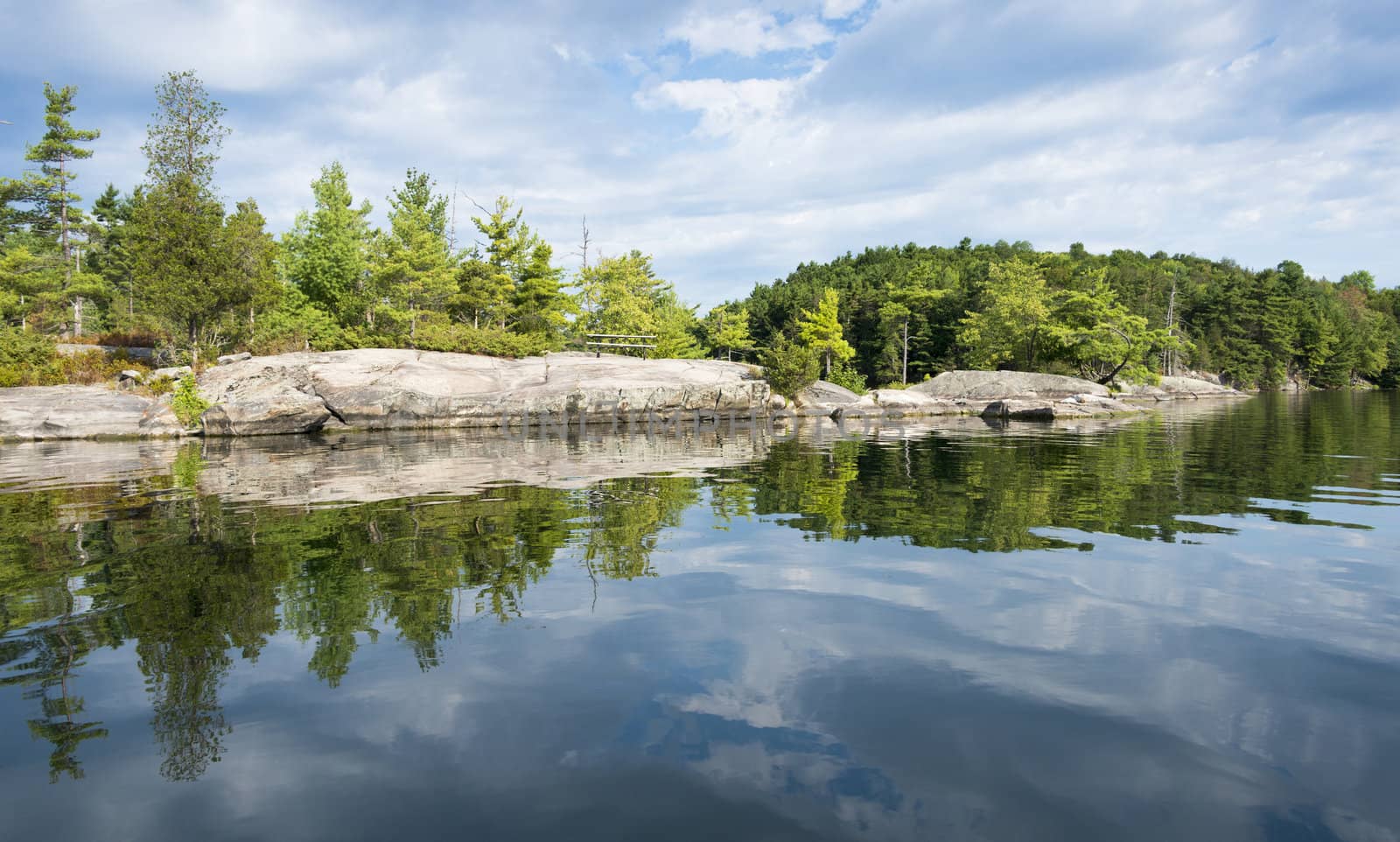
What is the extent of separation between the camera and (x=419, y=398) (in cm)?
2555

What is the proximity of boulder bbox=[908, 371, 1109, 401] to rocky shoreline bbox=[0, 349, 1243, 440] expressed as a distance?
15.7ft

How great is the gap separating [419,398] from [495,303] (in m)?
17.7

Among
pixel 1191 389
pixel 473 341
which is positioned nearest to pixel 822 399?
pixel 473 341

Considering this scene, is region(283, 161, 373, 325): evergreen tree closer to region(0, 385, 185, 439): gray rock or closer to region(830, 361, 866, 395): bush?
region(0, 385, 185, 439): gray rock

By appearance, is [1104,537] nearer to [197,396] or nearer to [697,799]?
[697,799]

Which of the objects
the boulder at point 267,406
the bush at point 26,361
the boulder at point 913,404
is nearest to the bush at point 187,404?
the boulder at point 267,406

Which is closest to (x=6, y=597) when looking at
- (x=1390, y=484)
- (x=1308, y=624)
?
(x=1308, y=624)

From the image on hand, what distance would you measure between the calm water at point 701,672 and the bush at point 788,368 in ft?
81.8

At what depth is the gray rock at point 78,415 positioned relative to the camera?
2167cm

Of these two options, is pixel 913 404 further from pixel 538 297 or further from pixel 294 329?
pixel 294 329

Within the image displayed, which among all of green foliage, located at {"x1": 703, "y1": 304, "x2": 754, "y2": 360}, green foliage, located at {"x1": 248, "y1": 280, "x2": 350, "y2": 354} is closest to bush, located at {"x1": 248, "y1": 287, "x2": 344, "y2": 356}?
green foliage, located at {"x1": 248, "y1": 280, "x2": 350, "y2": 354}

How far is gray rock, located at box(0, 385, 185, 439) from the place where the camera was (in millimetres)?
21672

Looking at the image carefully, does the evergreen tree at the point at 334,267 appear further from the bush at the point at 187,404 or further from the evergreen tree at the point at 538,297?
the bush at the point at 187,404

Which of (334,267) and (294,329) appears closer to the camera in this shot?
(294,329)
